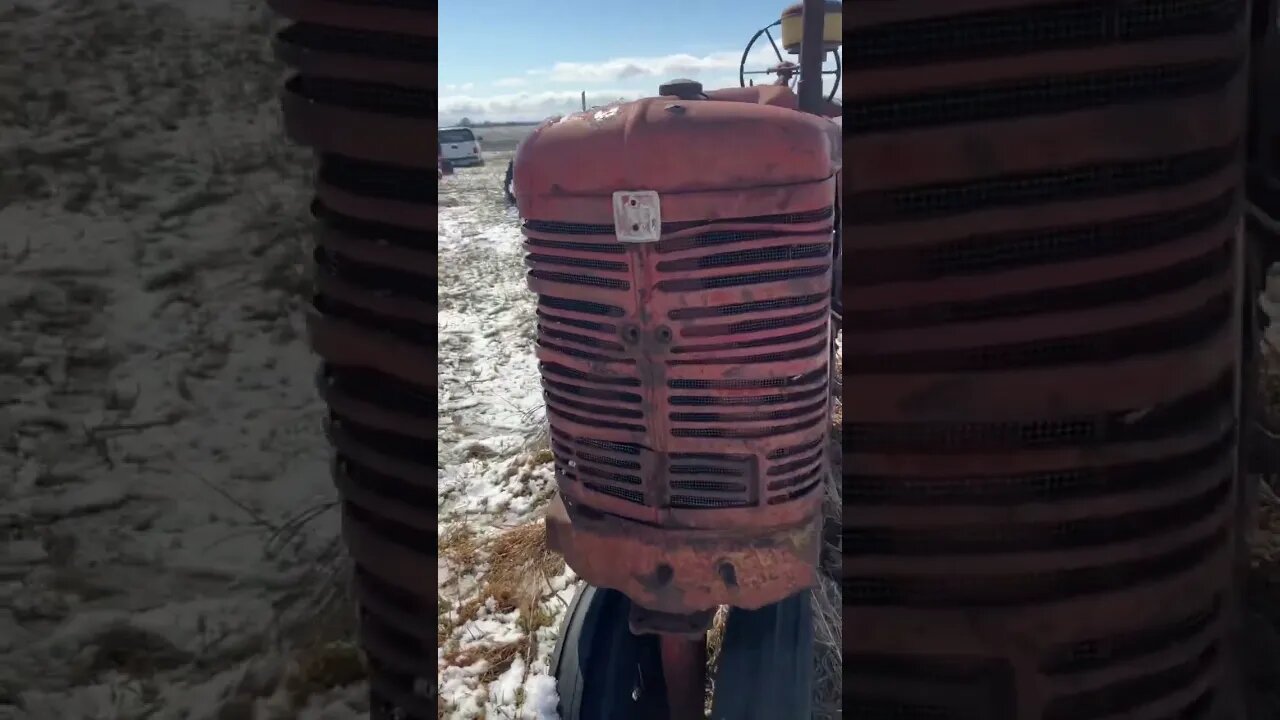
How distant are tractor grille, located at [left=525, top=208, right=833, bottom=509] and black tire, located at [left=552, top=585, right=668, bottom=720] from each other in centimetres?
40

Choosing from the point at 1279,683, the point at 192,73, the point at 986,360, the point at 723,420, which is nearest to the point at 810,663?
the point at 723,420

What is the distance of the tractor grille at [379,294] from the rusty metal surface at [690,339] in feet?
2.17

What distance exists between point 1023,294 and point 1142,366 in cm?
7

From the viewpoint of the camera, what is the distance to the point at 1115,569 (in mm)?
413

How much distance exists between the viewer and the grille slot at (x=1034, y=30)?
14.6 inches

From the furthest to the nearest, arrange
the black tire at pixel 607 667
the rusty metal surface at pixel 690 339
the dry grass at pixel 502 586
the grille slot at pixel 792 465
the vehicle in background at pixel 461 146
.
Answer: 1. the vehicle in background at pixel 461 146
2. the dry grass at pixel 502 586
3. the black tire at pixel 607 667
4. the grille slot at pixel 792 465
5. the rusty metal surface at pixel 690 339

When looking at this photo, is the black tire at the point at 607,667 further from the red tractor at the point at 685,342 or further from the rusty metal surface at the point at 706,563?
the rusty metal surface at the point at 706,563

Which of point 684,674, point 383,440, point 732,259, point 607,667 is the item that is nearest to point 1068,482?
point 383,440

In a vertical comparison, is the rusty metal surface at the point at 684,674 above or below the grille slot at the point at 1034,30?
below

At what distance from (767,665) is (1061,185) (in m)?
1.23

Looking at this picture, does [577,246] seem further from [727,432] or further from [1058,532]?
[1058,532]

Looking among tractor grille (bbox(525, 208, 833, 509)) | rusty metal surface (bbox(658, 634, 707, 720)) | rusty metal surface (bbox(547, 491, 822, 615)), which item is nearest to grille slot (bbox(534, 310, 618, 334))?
tractor grille (bbox(525, 208, 833, 509))

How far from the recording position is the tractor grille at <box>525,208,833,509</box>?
114cm

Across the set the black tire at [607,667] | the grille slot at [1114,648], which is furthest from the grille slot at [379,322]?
the black tire at [607,667]
